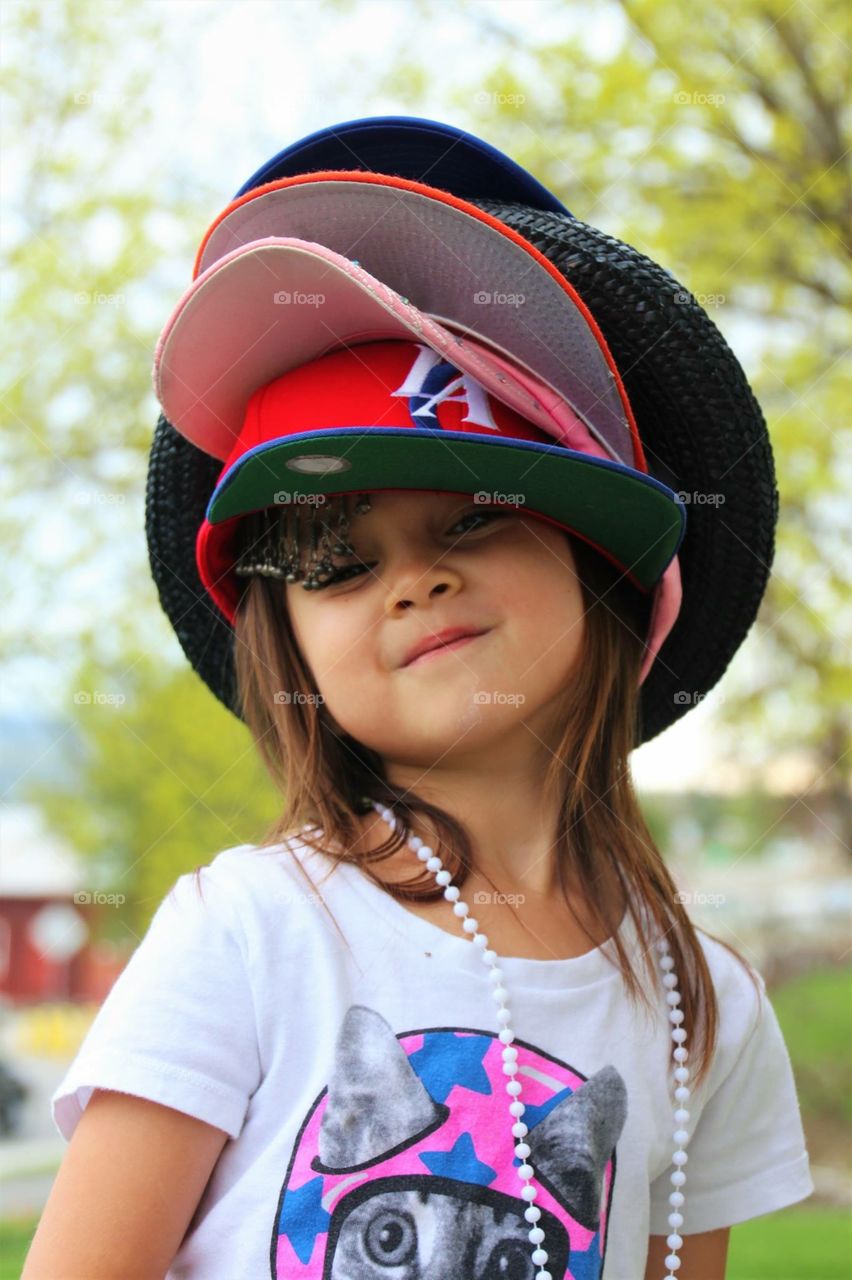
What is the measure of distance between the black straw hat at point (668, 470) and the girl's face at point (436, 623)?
0.73ft

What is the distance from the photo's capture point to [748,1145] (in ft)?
4.59

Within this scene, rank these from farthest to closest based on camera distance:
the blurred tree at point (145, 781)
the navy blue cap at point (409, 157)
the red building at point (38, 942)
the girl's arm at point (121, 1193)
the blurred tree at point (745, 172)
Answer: the red building at point (38, 942) → the blurred tree at point (145, 781) → the blurred tree at point (745, 172) → the navy blue cap at point (409, 157) → the girl's arm at point (121, 1193)

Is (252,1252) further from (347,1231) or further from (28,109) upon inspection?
(28,109)

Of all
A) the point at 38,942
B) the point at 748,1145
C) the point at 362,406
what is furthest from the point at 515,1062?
the point at 38,942

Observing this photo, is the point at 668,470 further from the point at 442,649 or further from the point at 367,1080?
the point at 367,1080

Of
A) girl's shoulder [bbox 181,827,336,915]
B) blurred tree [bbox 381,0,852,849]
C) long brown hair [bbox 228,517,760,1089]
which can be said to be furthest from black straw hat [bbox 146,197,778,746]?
blurred tree [bbox 381,0,852,849]

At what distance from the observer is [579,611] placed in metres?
1.34

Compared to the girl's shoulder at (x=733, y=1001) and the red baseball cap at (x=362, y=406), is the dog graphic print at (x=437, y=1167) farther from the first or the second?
the red baseball cap at (x=362, y=406)

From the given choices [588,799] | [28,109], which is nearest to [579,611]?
[588,799]

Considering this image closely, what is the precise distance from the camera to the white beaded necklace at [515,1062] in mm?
1124

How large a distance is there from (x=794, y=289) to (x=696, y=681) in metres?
4.21

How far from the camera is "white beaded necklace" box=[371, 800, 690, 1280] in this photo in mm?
1124

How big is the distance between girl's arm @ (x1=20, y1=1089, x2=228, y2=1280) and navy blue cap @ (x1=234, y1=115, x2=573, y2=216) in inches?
35.3

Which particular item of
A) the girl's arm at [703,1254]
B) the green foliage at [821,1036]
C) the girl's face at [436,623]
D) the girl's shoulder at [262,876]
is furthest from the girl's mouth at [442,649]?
the green foliage at [821,1036]
